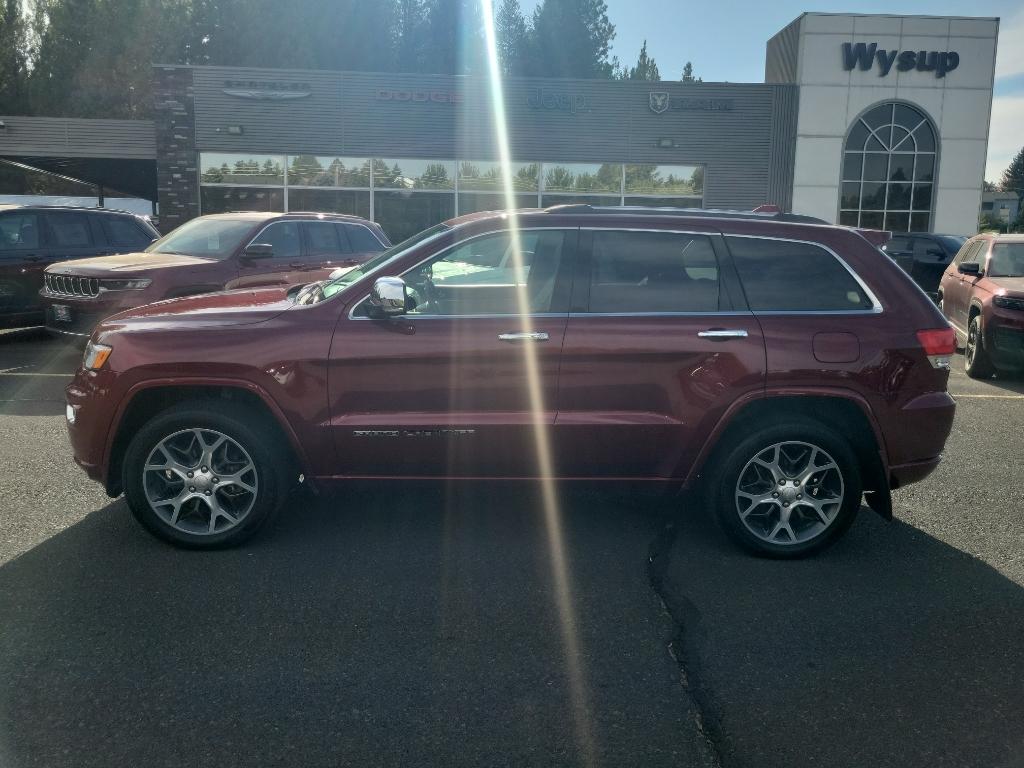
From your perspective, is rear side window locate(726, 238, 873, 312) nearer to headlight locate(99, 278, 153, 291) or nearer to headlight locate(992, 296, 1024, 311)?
headlight locate(992, 296, 1024, 311)

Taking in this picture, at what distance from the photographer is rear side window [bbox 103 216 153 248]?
39.8 ft

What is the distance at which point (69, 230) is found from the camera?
11.8 meters

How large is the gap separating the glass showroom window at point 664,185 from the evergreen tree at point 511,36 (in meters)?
30.9

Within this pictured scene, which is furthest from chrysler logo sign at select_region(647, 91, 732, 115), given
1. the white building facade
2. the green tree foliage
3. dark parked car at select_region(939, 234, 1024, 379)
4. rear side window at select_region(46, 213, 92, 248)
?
the green tree foliage

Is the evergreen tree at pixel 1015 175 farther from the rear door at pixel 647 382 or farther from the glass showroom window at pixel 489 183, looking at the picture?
the rear door at pixel 647 382

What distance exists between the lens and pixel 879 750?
9.82ft

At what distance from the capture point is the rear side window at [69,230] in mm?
11711

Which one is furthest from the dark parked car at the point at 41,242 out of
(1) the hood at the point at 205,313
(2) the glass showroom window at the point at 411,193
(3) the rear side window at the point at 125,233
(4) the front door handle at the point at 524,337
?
(2) the glass showroom window at the point at 411,193

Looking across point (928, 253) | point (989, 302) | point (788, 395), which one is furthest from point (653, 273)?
point (928, 253)

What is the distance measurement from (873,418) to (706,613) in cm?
→ 141

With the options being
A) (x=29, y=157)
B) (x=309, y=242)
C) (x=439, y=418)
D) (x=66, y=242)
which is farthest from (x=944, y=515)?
(x=29, y=157)

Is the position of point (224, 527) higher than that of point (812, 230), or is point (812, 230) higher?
point (812, 230)

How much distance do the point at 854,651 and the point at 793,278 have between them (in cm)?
195

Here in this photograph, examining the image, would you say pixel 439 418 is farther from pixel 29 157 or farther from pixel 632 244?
pixel 29 157
